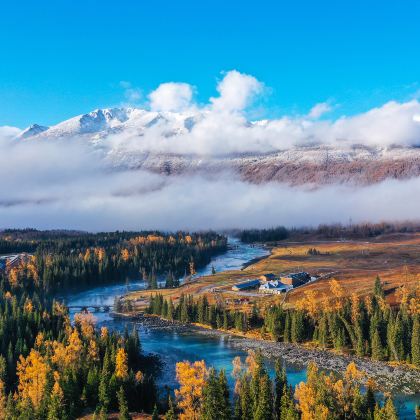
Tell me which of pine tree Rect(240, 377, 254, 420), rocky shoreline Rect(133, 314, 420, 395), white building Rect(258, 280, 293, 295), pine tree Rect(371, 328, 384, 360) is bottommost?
rocky shoreline Rect(133, 314, 420, 395)

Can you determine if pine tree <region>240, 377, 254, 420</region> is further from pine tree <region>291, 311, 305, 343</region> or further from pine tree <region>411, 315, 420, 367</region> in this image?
pine tree <region>291, 311, 305, 343</region>

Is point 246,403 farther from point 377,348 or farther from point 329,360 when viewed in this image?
point 377,348

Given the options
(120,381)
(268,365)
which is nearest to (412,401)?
(268,365)

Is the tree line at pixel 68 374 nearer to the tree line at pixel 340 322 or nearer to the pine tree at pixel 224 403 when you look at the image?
the pine tree at pixel 224 403

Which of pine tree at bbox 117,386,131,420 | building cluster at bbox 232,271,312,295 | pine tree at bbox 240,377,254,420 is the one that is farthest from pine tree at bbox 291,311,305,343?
pine tree at bbox 117,386,131,420

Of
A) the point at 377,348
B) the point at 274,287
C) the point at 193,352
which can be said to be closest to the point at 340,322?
the point at 377,348

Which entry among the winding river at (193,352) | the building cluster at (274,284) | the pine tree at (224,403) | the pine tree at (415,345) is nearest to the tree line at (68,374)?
the winding river at (193,352)

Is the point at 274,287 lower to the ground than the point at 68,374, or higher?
higher
